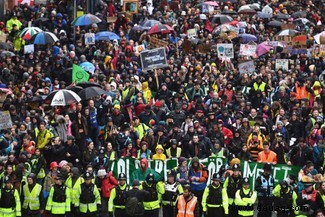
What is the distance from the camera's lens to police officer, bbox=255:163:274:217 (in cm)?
2578

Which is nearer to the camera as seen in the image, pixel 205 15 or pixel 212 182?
pixel 212 182

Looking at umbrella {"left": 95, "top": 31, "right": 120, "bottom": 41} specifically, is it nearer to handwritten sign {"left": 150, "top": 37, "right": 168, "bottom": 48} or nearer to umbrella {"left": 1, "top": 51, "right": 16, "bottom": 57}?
handwritten sign {"left": 150, "top": 37, "right": 168, "bottom": 48}

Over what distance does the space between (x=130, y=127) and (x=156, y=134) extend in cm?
79

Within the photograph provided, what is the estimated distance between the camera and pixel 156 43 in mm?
37406

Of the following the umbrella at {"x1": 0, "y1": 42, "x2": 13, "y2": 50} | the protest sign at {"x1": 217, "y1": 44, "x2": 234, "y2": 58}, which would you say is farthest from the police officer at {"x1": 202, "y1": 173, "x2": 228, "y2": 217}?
the umbrella at {"x1": 0, "y1": 42, "x2": 13, "y2": 50}

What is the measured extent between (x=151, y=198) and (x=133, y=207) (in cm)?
50

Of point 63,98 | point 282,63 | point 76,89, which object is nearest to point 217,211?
point 63,98

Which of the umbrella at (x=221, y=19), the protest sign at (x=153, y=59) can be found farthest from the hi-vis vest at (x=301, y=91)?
the umbrella at (x=221, y=19)

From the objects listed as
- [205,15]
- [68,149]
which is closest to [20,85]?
[68,149]

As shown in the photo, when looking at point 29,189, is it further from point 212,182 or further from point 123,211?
point 212,182

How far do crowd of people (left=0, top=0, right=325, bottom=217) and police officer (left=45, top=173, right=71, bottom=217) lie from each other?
26 mm

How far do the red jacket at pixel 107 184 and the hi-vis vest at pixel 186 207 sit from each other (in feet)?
6.09

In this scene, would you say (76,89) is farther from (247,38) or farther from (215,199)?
(247,38)

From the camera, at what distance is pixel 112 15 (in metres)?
43.1
